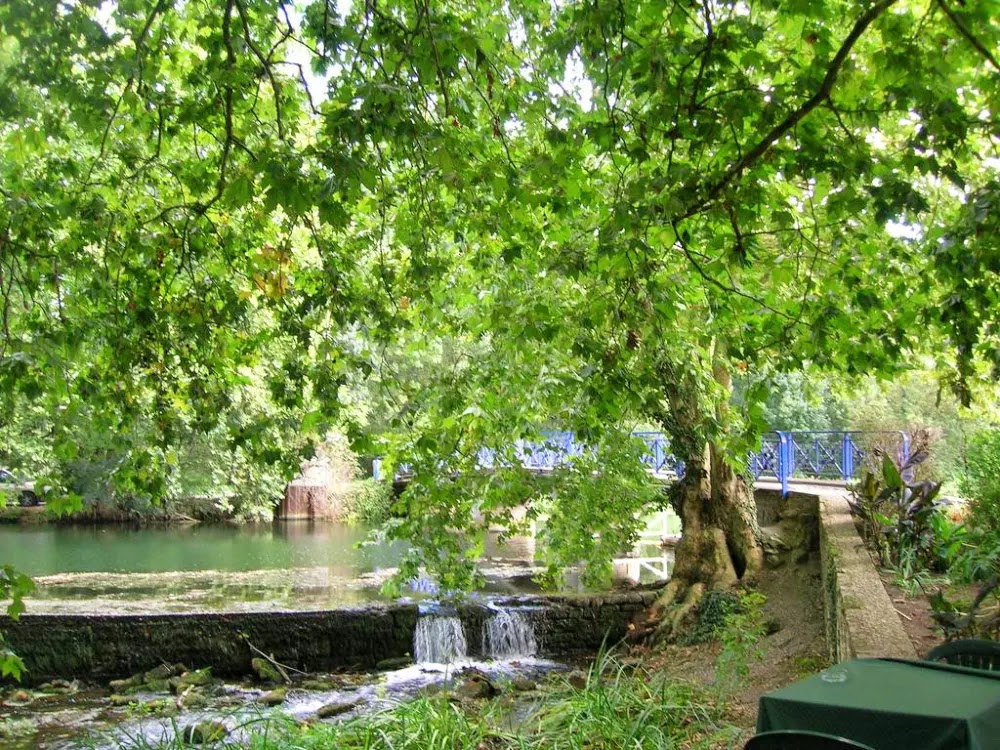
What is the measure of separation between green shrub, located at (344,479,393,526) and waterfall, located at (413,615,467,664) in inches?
681

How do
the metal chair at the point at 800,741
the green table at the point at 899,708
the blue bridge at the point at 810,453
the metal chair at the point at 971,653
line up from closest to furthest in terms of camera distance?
the metal chair at the point at 800,741 < the green table at the point at 899,708 < the metal chair at the point at 971,653 < the blue bridge at the point at 810,453

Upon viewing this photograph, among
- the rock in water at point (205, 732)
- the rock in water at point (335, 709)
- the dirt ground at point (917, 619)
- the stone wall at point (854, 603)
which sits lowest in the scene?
the rock in water at point (335, 709)

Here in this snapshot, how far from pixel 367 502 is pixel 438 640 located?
61.6ft

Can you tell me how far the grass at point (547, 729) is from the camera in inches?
228

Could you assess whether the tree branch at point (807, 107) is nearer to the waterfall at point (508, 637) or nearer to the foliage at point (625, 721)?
the foliage at point (625, 721)

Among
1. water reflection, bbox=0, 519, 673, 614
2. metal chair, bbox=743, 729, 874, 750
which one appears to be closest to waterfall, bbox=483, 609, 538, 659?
water reflection, bbox=0, 519, 673, 614

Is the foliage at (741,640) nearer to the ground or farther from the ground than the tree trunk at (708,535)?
nearer to the ground

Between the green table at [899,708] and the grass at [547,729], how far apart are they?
2690 mm

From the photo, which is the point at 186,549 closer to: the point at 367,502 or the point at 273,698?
the point at 367,502

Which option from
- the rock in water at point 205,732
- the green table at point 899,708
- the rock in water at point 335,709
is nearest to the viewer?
the green table at point 899,708

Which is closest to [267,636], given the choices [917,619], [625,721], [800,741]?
[625,721]

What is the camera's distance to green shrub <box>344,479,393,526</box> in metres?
30.5

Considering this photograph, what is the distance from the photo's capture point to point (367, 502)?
31203mm

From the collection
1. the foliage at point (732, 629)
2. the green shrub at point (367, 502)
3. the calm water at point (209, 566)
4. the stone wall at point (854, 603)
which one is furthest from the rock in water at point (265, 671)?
the green shrub at point (367, 502)
